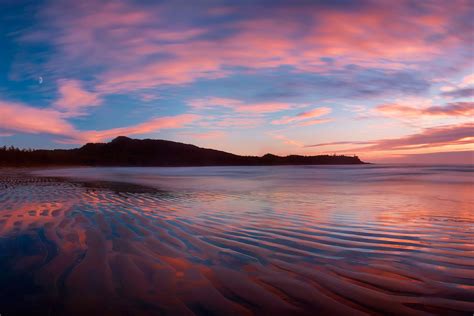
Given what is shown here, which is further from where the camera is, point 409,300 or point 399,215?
point 399,215

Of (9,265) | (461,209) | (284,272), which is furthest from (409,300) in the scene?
(461,209)

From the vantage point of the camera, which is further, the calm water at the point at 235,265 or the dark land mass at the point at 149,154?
the dark land mass at the point at 149,154

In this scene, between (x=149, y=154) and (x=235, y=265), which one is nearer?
(x=235, y=265)

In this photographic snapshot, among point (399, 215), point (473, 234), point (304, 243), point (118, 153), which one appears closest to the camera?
point (304, 243)

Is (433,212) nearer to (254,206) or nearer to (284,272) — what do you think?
(254,206)

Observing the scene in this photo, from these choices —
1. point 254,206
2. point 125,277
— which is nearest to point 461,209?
point 254,206

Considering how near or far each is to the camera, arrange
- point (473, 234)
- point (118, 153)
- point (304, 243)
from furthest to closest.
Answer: point (118, 153)
point (473, 234)
point (304, 243)

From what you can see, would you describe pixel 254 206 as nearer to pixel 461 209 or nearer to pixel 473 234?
pixel 473 234

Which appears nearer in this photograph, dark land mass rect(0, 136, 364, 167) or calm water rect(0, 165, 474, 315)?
calm water rect(0, 165, 474, 315)

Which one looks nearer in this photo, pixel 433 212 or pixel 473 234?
pixel 473 234

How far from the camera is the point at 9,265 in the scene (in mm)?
4258

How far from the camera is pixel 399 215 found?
8539 mm

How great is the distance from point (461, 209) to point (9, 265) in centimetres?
1156

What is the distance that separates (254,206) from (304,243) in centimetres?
482
